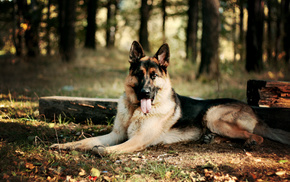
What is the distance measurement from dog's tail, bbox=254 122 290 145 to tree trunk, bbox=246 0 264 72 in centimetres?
720

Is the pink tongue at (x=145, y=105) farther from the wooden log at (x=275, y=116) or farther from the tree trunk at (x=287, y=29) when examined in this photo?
the tree trunk at (x=287, y=29)

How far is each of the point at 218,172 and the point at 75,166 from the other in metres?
1.84

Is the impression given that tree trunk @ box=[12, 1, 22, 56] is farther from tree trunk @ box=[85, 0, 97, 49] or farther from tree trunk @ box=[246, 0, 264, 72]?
tree trunk @ box=[246, 0, 264, 72]

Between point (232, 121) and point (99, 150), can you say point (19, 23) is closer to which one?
point (99, 150)

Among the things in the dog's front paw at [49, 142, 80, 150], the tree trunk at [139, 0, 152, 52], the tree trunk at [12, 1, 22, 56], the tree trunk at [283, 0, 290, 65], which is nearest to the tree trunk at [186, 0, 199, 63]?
the tree trunk at [139, 0, 152, 52]

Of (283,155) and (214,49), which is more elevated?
(214,49)

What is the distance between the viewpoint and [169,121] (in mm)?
4160

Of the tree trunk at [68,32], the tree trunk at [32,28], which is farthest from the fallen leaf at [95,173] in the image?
the tree trunk at [32,28]

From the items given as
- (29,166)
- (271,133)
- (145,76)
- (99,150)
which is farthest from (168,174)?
(271,133)

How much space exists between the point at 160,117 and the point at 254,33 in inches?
362

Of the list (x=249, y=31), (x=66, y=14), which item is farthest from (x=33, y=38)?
(x=249, y=31)

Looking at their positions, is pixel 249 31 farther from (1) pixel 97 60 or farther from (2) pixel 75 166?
(2) pixel 75 166

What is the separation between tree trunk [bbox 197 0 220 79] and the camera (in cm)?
932

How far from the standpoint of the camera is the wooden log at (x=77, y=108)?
5.12 meters
